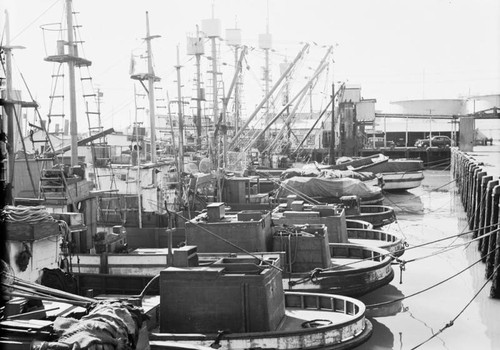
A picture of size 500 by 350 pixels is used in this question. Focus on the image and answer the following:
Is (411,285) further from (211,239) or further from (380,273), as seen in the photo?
(211,239)

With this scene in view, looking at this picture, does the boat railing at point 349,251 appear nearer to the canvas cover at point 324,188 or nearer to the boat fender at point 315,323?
the boat fender at point 315,323

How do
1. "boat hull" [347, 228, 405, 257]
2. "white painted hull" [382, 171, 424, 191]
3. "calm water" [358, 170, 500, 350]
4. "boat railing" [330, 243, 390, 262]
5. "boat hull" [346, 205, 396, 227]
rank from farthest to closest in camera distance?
"white painted hull" [382, 171, 424, 191]
"boat hull" [346, 205, 396, 227]
"boat hull" [347, 228, 405, 257]
"boat railing" [330, 243, 390, 262]
"calm water" [358, 170, 500, 350]

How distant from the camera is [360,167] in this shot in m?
50.8

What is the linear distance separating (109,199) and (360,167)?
1158 inches

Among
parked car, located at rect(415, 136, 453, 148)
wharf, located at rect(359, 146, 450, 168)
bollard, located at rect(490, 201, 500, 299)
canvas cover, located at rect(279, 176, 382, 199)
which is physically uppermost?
parked car, located at rect(415, 136, 453, 148)

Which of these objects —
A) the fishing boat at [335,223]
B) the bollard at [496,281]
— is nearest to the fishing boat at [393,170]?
the fishing boat at [335,223]

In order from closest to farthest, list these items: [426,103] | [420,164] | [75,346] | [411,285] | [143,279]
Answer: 1. [75,346]
2. [143,279]
3. [411,285]
4. [420,164]
5. [426,103]

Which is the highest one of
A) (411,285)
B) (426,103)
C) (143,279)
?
(426,103)

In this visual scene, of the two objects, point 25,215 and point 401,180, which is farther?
point 401,180

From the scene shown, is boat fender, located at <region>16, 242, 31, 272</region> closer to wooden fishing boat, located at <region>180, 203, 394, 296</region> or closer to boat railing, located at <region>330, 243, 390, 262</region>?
wooden fishing boat, located at <region>180, 203, 394, 296</region>

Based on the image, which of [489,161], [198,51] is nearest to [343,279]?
[489,161]

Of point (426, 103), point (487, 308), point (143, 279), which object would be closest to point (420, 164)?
point (487, 308)

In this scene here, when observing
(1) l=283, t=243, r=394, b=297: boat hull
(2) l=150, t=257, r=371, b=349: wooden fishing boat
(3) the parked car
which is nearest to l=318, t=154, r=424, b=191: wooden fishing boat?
(3) the parked car

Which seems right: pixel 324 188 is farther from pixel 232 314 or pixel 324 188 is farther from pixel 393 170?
pixel 232 314
